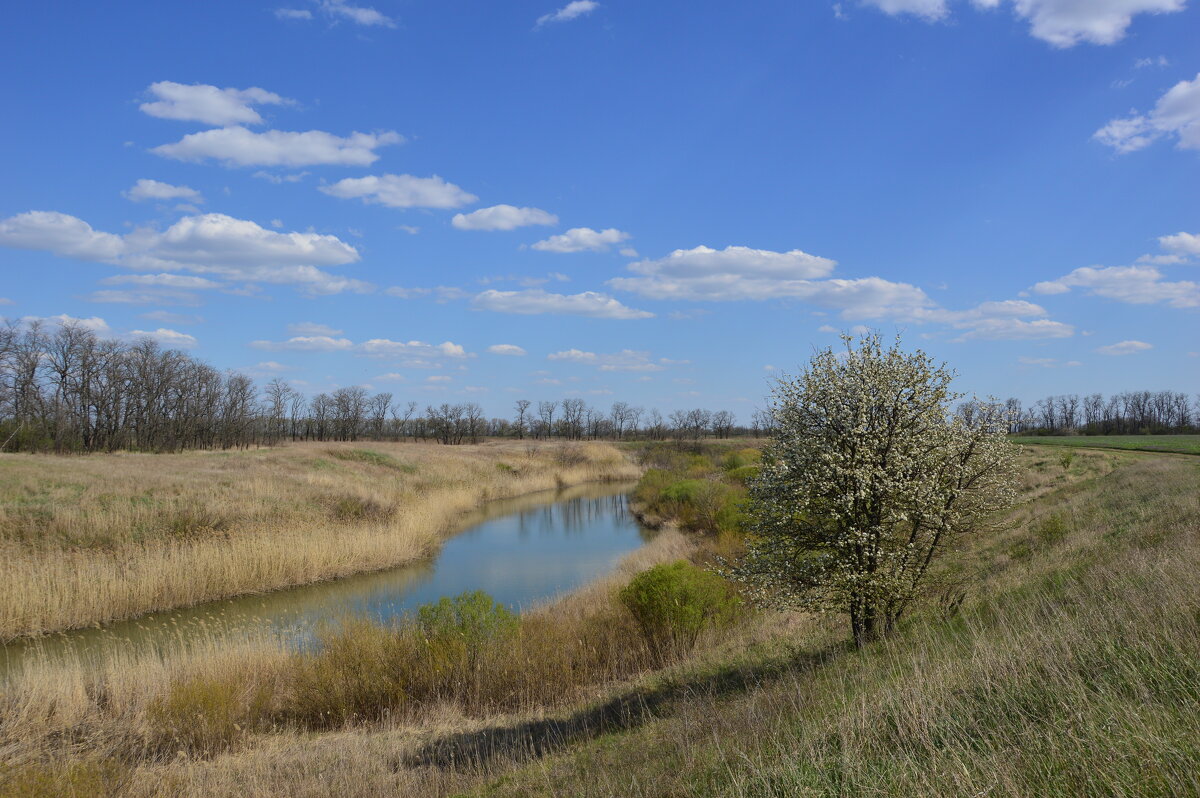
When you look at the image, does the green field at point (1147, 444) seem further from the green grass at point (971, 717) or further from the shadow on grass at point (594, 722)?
the shadow on grass at point (594, 722)

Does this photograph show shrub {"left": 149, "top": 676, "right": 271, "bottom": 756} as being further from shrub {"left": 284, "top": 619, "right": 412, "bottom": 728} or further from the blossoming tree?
the blossoming tree

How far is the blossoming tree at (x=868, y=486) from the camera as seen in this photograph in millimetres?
8055

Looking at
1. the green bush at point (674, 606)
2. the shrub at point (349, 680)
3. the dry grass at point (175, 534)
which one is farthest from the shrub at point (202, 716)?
the dry grass at point (175, 534)

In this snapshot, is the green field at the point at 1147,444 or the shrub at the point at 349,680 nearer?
the shrub at the point at 349,680

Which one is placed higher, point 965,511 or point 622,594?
point 965,511

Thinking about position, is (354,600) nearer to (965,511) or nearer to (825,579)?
(825,579)

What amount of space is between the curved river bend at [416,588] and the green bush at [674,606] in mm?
5457

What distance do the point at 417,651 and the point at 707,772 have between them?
7598 millimetres

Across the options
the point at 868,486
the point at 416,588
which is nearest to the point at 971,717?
the point at 868,486

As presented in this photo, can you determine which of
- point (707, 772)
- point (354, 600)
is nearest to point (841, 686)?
point (707, 772)

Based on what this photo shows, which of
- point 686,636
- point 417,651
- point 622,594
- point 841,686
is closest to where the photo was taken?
point 841,686

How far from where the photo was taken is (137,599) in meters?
16.5

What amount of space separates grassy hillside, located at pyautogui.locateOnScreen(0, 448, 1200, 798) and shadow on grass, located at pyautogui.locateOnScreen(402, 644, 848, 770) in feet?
0.15

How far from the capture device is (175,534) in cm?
1984
